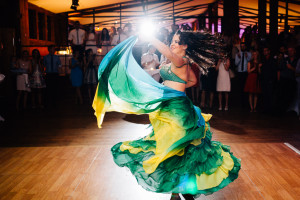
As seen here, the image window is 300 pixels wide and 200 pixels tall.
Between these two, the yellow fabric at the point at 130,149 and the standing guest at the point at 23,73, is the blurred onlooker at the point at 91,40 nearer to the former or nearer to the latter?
the standing guest at the point at 23,73

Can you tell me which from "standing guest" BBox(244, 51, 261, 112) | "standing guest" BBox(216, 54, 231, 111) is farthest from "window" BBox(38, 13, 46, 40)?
"standing guest" BBox(244, 51, 261, 112)

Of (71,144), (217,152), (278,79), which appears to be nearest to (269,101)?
(278,79)

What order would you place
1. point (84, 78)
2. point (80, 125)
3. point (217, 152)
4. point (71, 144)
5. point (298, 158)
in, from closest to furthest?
point (217, 152) < point (298, 158) < point (71, 144) < point (80, 125) < point (84, 78)

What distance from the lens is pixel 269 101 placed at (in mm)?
7285

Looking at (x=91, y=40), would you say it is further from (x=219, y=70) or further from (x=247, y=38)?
(x=247, y=38)

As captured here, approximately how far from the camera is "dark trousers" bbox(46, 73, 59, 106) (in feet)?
30.3

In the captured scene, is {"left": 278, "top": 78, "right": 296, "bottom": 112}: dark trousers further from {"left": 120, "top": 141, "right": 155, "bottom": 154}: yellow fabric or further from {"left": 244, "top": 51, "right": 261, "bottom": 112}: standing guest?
{"left": 120, "top": 141, "right": 155, "bottom": 154}: yellow fabric

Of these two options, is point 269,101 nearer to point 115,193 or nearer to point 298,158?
point 298,158

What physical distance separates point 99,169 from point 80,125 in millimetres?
2703

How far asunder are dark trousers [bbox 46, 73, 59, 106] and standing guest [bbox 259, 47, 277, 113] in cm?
545

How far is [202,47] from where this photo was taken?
110 inches

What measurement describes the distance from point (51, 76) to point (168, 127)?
744 cm

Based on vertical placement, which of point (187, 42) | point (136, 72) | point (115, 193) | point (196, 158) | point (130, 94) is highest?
point (187, 42)

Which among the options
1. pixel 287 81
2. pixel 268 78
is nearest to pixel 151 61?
pixel 268 78
